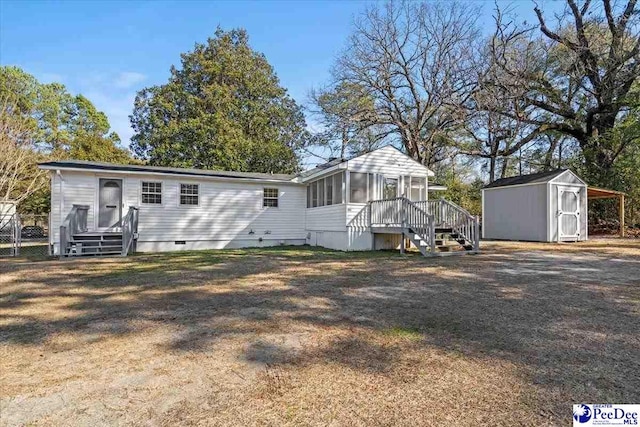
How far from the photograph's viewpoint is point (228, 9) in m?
14.7

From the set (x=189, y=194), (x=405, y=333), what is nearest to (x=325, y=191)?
(x=189, y=194)

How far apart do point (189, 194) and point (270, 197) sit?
3.12 m

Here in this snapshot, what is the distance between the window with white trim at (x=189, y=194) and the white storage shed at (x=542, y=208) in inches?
513

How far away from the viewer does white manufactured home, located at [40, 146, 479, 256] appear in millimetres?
10836

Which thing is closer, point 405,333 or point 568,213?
point 405,333

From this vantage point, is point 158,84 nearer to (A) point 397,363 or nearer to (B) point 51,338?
(B) point 51,338

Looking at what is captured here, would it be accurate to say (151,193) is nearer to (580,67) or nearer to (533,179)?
(533,179)

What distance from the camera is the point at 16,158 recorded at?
1992cm

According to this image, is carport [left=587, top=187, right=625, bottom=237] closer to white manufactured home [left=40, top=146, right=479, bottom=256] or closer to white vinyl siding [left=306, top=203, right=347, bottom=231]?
white manufactured home [left=40, top=146, right=479, bottom=256]

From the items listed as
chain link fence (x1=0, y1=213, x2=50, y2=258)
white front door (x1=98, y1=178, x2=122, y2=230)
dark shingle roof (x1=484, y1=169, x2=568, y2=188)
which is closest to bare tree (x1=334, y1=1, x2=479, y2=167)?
dark shingle roof (x1=484, y1=169, x2=568, y2=188)

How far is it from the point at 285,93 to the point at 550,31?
17.6 meters

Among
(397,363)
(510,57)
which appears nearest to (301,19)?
(510,57)

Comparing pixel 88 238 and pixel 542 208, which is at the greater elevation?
pixel 542 208

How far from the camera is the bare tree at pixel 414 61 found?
1881 cm
